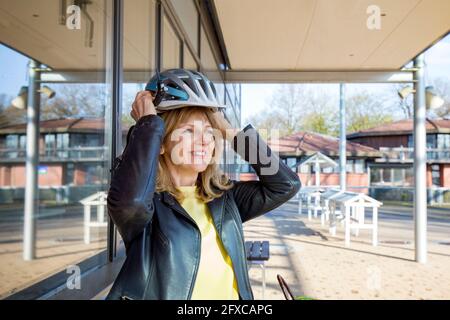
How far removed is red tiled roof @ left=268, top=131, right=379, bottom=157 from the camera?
14227 mm

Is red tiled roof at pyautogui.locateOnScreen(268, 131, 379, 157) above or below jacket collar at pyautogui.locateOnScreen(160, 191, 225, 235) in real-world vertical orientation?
above

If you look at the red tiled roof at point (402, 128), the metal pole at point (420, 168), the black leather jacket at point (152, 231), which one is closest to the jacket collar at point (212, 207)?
the black leather jacket at point (152, 231)

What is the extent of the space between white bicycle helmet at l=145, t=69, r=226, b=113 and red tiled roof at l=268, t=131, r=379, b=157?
41.8ft

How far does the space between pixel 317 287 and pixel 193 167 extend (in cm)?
397

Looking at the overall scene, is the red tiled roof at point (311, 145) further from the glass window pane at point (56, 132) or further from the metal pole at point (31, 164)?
the metal pole at point (31, 164)

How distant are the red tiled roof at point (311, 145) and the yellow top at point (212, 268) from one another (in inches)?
505

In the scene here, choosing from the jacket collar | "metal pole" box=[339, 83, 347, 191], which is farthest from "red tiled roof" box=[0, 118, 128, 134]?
"metal pole" box=[339, 83, 347, 191]

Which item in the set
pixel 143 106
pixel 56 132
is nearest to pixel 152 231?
pixel 143 106

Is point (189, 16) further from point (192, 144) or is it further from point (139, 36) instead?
point (192, 144)

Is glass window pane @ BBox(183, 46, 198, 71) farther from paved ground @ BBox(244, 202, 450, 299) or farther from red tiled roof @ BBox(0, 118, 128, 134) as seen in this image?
paved ground @ BBox(244, 202, 450, 299)

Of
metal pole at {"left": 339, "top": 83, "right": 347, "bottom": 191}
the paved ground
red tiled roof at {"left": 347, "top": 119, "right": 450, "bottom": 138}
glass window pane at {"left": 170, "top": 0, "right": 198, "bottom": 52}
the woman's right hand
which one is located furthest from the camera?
metal pole at {"left": 339, "top": 83, "right": 347, "bottom": 191}

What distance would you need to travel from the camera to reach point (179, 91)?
3.25 ft

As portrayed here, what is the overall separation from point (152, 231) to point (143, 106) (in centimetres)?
29
